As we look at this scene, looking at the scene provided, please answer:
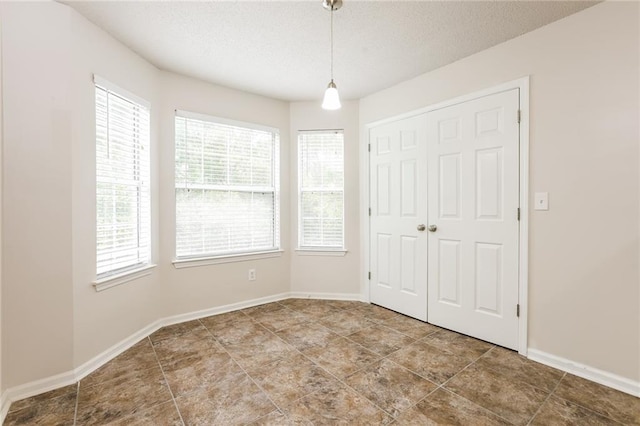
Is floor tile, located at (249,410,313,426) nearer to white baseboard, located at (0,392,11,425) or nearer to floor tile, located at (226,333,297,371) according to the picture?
floor tile, located at (226,333,297,371)

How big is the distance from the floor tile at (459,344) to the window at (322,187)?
1.50 m

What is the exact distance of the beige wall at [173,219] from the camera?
2953 mm

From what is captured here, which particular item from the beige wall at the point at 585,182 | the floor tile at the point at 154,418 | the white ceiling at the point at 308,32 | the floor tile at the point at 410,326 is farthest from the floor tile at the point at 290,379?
the white ceiling at the point at 308,32

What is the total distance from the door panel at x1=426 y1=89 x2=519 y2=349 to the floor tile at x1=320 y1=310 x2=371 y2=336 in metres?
0.70

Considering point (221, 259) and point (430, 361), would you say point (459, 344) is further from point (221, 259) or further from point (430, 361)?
point (221, 259)

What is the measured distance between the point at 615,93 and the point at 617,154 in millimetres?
397

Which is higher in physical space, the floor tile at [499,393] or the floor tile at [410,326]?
the floor tile at [410,326]

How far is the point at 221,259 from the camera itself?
3.29 meters

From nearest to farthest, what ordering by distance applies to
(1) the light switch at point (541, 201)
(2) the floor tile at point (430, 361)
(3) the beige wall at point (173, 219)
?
(2) the floor tile at point (430, 361) < (1) the light switch at point (541, 201) < (3) the beige wall at point (173, 219)

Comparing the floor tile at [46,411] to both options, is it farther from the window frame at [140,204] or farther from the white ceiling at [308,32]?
the white ceiling at [308,32]

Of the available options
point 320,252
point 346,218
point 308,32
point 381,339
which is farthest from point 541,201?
point 320,252

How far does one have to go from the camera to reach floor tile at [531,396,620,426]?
5.28ft

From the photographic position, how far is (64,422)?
5.33ft

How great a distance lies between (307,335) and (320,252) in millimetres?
1225
